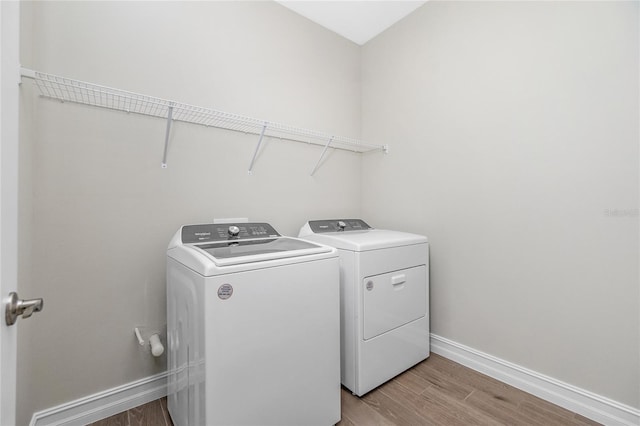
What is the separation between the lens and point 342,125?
8.15 ft

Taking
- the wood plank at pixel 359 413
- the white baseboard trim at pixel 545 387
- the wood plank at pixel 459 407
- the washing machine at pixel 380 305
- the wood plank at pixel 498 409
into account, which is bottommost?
the wood plank at pixel 359 413

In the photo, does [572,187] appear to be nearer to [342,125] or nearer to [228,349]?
[342,125]

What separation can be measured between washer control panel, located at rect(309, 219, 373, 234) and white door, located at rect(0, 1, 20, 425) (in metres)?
1.47

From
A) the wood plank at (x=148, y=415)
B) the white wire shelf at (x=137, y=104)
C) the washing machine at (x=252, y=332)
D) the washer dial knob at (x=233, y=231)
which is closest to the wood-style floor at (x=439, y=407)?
the wood plank at (x=148, y=415)

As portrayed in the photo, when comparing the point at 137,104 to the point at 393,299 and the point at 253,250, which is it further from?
the point at 393,299

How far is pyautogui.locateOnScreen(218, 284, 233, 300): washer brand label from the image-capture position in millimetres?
1028

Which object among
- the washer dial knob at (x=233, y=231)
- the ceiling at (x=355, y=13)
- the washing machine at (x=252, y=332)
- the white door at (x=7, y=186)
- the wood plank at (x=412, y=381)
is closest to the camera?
the white door at (x=7, y=186)

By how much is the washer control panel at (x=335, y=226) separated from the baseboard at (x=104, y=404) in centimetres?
125

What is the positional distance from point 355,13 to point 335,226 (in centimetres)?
168

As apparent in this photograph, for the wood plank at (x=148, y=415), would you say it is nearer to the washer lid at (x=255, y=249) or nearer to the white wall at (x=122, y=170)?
the white wall at (x=122, y=170)

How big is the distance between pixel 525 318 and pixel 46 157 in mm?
2654

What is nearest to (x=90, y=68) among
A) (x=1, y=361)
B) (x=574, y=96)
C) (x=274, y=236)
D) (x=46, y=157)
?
(x=46, y=157)

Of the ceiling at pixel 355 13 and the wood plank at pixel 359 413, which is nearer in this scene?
the wood plank at pixel 359 413

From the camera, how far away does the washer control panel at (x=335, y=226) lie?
197 cm
